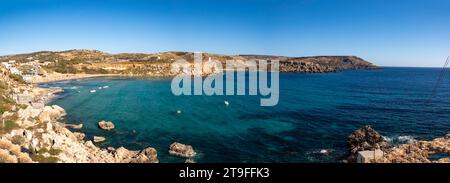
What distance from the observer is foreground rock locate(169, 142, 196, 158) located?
32656mm

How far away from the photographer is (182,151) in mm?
33000

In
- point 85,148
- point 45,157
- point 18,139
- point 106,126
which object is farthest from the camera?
point 106,126

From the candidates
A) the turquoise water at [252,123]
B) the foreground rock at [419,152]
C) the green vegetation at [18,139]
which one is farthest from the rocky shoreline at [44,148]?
the foreground rock at [419,152]

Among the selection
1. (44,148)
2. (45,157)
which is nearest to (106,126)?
(44,148)

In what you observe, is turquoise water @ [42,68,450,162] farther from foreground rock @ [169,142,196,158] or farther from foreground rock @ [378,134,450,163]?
foreground rock @ [378,134,450,163]

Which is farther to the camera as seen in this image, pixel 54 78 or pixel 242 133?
pixel 54 78

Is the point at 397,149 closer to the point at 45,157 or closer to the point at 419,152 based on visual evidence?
the point at 419,152

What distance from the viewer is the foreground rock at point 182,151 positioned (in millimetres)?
32656

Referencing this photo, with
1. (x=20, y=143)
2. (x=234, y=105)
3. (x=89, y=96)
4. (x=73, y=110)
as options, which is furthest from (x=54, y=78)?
(x=20, y=143)

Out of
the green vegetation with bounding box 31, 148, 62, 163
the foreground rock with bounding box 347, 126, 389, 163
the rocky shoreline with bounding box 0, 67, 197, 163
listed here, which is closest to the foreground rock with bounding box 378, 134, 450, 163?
the foreground rock with bounding box 347, 126, 389, 163

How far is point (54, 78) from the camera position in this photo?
118562 mm
